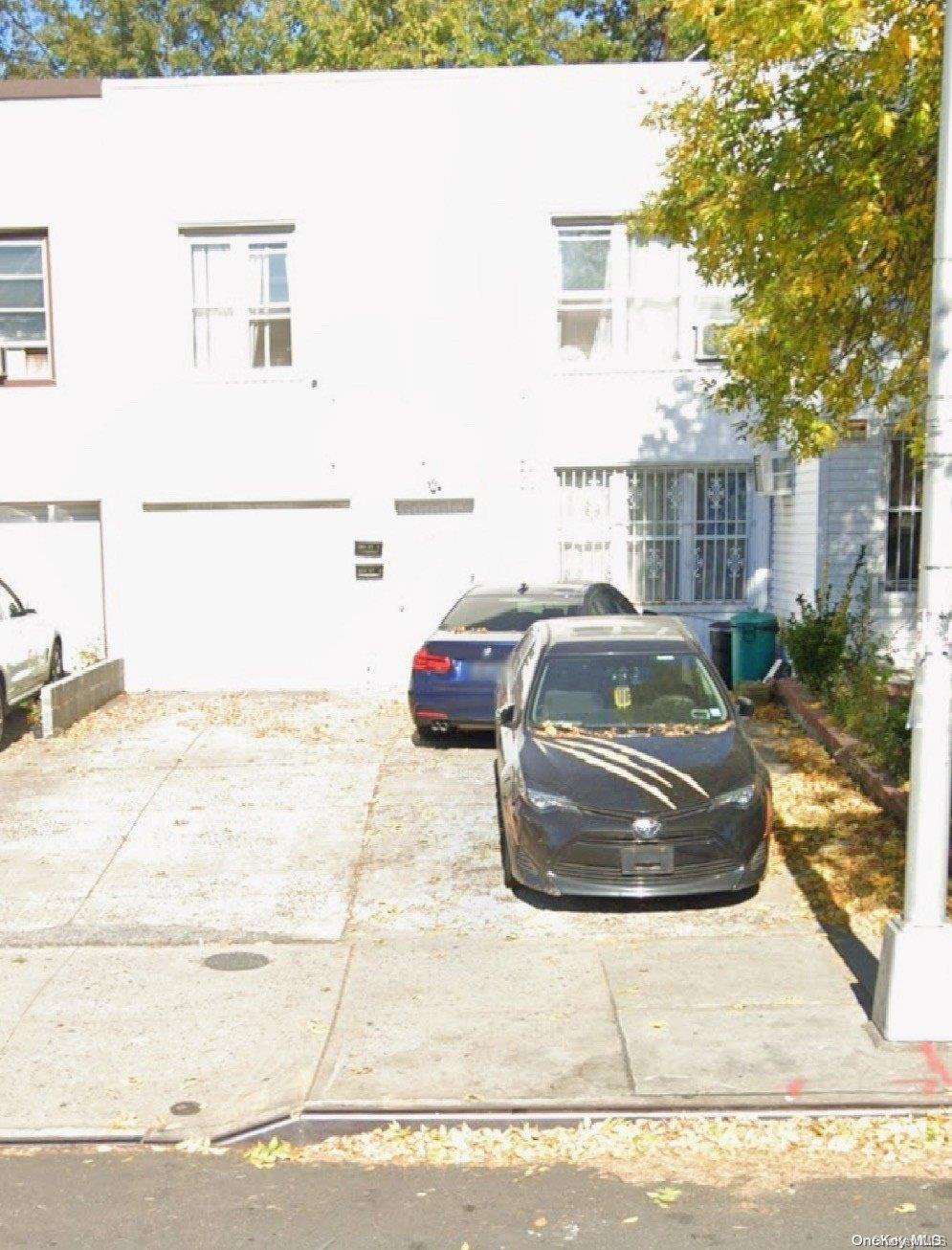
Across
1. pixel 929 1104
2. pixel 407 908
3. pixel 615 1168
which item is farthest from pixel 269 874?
pixel 929 1104

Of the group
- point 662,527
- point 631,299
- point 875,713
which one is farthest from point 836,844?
point 631,299

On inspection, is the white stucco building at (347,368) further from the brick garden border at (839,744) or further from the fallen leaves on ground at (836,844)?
the fallen leaves on ground at (836,844)

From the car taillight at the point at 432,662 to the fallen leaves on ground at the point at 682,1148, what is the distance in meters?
6.18

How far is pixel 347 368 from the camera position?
15.0 metres

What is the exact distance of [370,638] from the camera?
50.3 ft

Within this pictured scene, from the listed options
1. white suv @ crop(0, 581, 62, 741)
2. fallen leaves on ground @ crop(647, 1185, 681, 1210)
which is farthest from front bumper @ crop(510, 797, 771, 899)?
white suv @ crop(0, 581, 62, 741)

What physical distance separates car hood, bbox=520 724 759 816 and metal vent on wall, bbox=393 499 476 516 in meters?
7.28

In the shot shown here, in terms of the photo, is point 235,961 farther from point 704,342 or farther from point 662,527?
point 704,342

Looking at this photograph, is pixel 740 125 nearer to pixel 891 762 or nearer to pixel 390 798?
pixel 891 762

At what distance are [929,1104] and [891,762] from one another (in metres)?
4.24

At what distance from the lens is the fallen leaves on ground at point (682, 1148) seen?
502 centimetres

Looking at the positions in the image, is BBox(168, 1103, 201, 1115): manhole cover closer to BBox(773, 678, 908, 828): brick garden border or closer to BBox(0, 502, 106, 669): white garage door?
BBox(773, 678, 908, 828): brick garden border

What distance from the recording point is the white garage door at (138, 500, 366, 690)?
50.2ft

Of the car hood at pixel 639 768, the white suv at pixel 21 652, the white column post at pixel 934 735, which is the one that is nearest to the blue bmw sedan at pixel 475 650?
the car hood at pixel 639 768
